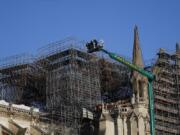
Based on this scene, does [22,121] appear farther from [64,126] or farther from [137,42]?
[137,42]

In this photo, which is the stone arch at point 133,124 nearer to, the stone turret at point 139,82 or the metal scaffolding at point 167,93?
the stone turret at point 139,82

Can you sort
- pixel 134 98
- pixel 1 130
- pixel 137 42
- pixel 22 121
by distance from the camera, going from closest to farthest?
pixel 1 130
pixel 22 121
pixel 134 98
pixel 137 42

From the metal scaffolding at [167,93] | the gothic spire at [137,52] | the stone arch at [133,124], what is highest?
the gothic spire at [137,52]

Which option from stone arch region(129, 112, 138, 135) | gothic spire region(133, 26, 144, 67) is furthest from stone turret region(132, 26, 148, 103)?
stone arch region(129, 112, 138, 135)

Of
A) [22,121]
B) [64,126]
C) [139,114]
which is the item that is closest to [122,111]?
[139,114]

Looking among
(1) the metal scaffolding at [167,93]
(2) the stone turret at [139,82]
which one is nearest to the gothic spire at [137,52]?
(2) the stone turret at [139,82]

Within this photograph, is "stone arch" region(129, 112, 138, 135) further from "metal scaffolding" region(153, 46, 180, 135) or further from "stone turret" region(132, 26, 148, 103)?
"metal scaffolding" region(153, 46, 180, 135)

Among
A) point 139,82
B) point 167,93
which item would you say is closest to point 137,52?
point 139,82

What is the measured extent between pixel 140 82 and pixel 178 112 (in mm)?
7227

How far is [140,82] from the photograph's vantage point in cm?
7588

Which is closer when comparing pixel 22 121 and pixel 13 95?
pixel 22 121

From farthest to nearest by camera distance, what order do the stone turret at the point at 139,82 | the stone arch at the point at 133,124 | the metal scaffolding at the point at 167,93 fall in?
the metal scaffolding at the point at 167,93 < the stone turret at the point at 139,82 < the stone arch at the point at 133,124

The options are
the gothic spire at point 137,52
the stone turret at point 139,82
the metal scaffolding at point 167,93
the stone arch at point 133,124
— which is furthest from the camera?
the metal scaffolding at point 167,93

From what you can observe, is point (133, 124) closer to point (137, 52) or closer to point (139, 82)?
point (139, 82)
